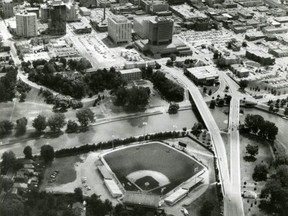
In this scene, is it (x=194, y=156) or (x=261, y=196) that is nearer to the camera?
(x=261, y=196)

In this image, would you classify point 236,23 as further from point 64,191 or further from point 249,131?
point 64,191

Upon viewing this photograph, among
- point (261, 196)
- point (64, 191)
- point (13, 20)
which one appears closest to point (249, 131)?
point (261, 196)

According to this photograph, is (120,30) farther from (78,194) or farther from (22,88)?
(78,194)

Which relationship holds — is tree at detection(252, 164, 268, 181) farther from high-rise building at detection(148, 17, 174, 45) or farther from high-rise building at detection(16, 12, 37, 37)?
high-rise building at detection(16, 12, 37, 37)

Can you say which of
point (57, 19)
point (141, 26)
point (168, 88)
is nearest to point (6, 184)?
point (168, 88)

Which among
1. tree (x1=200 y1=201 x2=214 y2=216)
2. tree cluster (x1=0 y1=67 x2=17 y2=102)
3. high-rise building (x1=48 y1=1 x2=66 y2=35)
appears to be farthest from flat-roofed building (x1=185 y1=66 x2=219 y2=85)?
tree (x1=200 y1=201 x2=214 y2=216)

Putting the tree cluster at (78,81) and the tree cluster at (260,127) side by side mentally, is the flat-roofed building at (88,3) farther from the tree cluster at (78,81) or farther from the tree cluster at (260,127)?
the tree cluster at (260,127)
